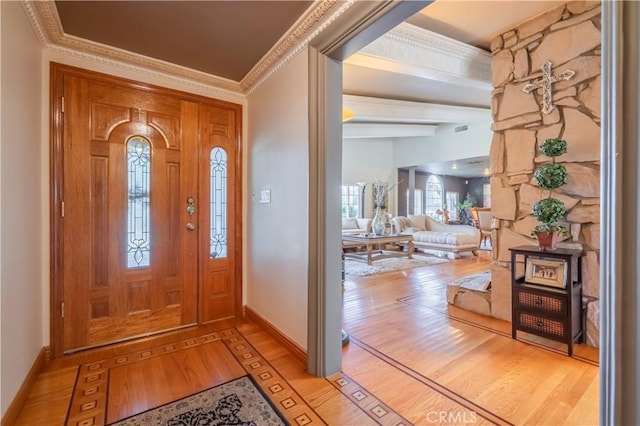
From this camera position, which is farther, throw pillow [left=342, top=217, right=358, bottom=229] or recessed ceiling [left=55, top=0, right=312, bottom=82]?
throw pillow [left=342, top=217, right=358, bottom=229]

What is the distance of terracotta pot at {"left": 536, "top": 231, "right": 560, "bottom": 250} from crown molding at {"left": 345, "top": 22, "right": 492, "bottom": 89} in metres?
1.91

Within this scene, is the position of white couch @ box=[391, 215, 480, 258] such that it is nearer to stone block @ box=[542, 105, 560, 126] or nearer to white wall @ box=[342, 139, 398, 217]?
white wall @ box=[342, 139, 398, 217]

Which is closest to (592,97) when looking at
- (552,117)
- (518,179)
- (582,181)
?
(552,117)

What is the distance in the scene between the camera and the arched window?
11695 mm

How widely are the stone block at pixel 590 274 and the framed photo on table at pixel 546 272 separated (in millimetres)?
283

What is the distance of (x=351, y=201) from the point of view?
31.2ft

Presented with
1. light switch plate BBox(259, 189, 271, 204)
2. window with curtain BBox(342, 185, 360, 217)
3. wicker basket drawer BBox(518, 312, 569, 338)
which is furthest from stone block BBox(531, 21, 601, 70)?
window with curtain BBox(342, 185, 360, 217)

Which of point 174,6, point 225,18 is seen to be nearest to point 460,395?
point 225,18

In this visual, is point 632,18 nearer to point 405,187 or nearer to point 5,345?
point 5,345

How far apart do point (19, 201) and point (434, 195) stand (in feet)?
40.2

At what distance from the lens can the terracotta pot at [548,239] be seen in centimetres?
226

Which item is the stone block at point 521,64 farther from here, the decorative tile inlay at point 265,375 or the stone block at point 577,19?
the decorative tile inlay at point 265,375

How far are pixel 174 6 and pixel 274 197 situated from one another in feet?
4.65

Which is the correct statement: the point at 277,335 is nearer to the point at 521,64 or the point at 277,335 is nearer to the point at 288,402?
the point at 288,402
